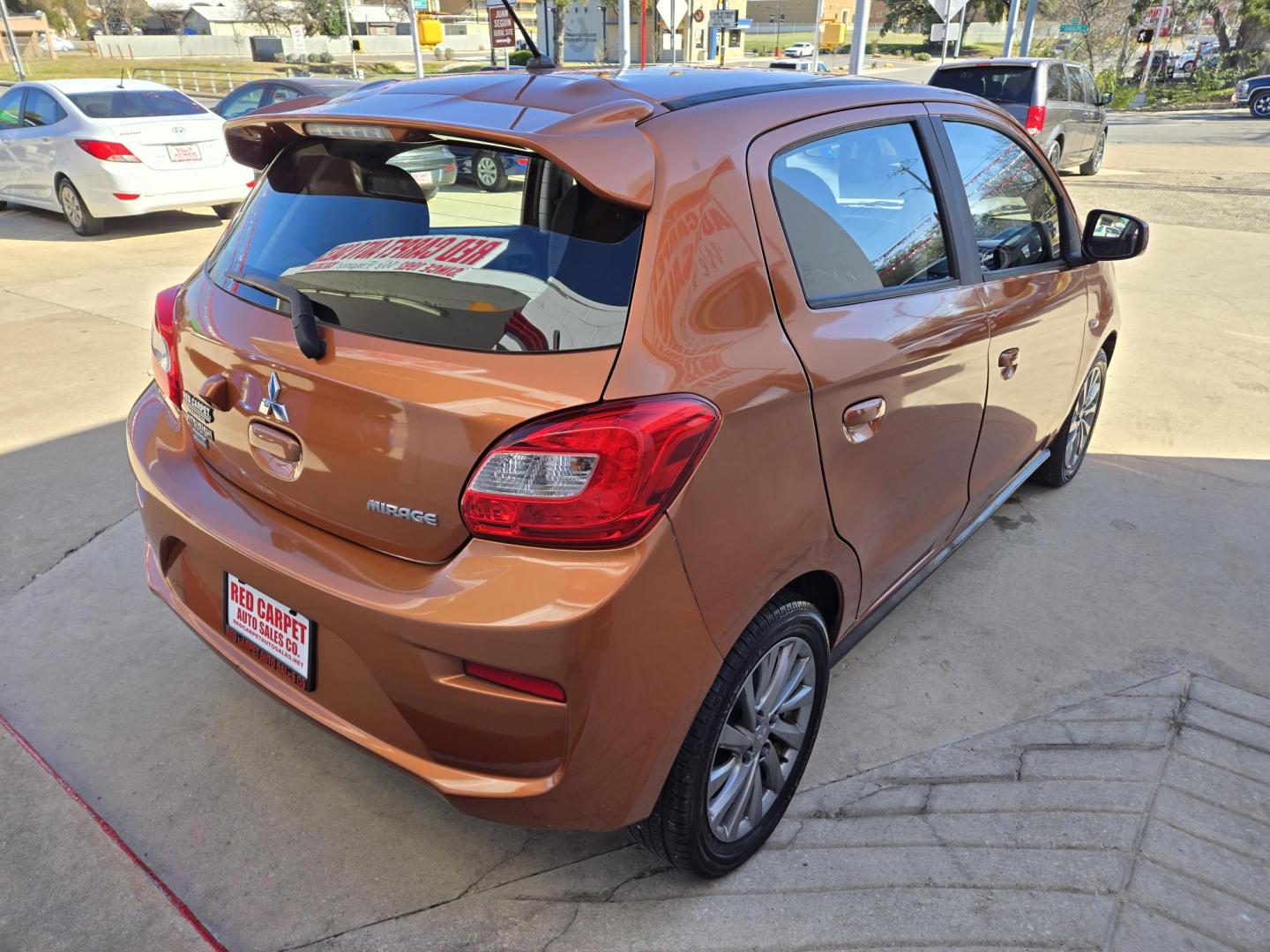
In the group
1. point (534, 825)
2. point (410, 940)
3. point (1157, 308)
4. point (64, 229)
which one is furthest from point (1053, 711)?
point (64, 229)

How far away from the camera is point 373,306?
6.23ft

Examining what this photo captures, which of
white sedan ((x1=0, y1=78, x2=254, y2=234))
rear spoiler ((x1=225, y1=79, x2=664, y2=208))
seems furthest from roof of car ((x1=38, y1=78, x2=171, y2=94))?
rear spoiler ((x1=225, y1=79, x2=664, y2=208))

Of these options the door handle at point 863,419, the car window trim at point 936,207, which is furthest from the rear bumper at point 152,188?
the door handle at point 863,419

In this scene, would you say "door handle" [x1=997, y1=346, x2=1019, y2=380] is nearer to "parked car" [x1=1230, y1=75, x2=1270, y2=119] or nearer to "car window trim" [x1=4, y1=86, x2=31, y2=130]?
"car window trim" [x1=4, y1=86, x2=31, y2=130]

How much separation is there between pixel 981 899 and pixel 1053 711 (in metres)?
0.88

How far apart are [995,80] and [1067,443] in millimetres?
10705

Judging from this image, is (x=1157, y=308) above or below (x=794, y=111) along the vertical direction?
below

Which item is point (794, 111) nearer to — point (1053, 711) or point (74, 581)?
point (1053, 711)

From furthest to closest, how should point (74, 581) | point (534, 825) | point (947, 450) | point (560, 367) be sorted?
1. point (74, 581)
2. point (947, 450)
3. point (534, 825)
4. point (560, 367)

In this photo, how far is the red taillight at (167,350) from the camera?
7.72 ft

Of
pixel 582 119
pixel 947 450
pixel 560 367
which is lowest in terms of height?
pixel 947 450

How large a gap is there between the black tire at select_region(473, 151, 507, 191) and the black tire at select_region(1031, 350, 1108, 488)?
9.28 feet

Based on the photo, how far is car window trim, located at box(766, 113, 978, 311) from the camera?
6.89 ft

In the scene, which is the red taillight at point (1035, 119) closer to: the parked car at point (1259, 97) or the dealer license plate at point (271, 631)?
the dealer license plate at point (271, 631)
